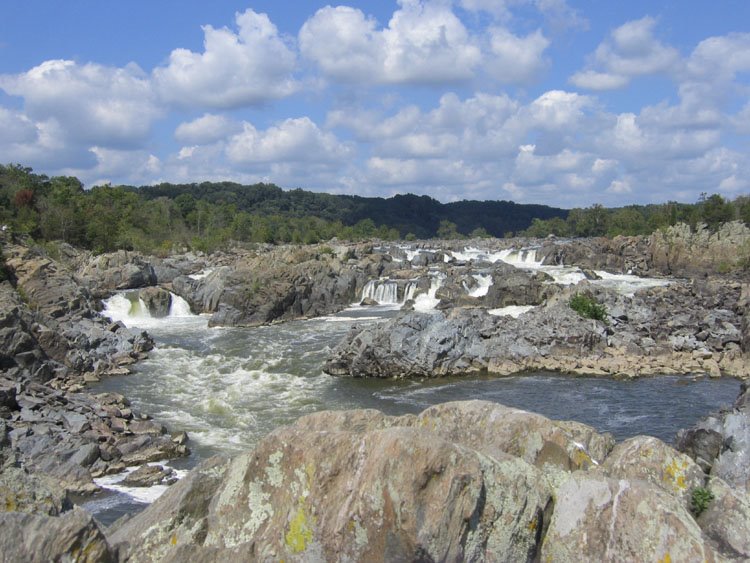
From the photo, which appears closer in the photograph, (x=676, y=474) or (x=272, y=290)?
(x=676, y=474)

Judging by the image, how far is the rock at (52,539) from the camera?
5691 mm

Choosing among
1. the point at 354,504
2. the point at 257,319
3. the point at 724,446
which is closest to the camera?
the point at 354,504

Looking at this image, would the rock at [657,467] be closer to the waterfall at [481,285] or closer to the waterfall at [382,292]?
the waterfall at [481,285]

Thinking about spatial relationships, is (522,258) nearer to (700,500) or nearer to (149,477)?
(149,477)

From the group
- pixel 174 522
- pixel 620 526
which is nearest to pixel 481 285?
pixel 620 526

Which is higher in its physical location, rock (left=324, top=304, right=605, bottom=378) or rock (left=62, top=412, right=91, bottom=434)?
rock (left=324, top=304, right=605, bottom=378)

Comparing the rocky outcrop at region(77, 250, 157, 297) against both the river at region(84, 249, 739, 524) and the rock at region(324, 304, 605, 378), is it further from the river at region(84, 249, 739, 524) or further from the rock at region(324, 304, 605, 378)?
the rock at region(324, 304, 605, 378)

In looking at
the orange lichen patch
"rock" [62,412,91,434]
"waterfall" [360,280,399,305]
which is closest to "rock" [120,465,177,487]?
"rock" [62,412,91,434]

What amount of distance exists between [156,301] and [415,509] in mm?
47376

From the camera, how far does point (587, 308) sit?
35.8m

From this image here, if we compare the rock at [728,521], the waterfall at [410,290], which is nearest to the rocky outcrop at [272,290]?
the waterfall at [410,290]

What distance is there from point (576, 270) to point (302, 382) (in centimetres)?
4357

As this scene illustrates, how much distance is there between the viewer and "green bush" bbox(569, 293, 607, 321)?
3550 centimetres

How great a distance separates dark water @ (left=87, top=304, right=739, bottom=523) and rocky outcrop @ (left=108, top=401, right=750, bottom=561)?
1340cm
